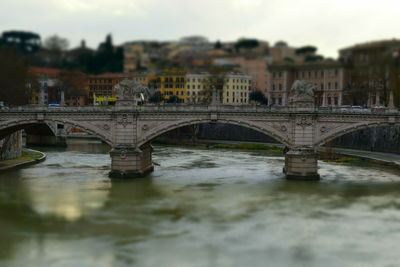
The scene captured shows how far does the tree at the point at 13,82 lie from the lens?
78.6 m

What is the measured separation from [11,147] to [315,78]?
180 feet

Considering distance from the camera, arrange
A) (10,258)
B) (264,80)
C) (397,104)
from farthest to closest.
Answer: (264,80)
(397,104)
(10,258)

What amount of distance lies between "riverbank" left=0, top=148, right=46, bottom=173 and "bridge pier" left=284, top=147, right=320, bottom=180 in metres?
24.4

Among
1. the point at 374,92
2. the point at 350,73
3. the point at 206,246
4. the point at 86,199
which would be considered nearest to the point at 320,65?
the point at 350,73

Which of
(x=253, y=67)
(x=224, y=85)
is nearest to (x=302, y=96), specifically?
(x=224, y=85)

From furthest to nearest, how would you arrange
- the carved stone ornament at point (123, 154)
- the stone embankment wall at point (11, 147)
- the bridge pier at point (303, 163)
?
the stone embankment wall at point (11, 147), the carved stone ornament at point (123, 154), the bridge pier at point (303, 163)

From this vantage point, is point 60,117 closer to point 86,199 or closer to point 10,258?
point 86,199

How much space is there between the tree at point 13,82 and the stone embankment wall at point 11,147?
24.6 meters

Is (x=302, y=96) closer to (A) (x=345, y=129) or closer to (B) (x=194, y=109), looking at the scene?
(A) (x=345, y=129)

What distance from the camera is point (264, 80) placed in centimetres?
11025

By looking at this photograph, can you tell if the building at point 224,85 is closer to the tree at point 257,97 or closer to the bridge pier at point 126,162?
the tree at point 257,97

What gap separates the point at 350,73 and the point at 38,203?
66.3 m

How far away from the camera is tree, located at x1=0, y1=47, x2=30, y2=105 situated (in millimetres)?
78562

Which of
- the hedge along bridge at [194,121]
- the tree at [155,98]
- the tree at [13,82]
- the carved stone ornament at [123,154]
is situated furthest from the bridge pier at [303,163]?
the tree at [13,82]
